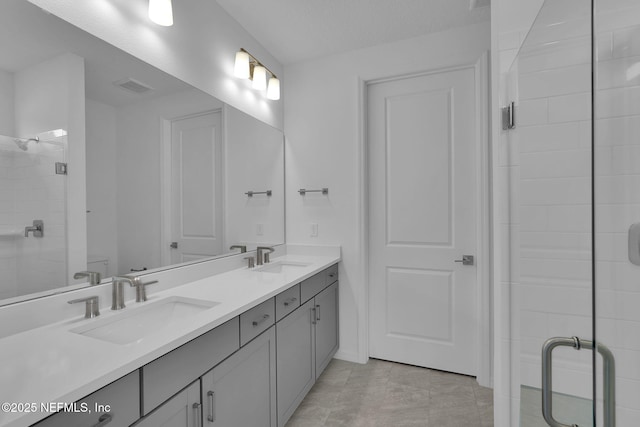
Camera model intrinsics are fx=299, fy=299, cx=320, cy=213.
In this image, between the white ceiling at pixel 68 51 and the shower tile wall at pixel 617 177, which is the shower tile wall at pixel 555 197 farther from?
the white ceiling at pixel 68 51

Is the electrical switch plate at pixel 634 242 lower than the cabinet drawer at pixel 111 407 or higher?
higher

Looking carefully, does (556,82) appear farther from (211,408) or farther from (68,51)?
(68,51)

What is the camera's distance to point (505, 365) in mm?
1327

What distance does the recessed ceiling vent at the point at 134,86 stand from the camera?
1.36 meters

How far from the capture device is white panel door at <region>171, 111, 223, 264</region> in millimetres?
1634

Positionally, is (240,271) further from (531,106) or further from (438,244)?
(531,106)

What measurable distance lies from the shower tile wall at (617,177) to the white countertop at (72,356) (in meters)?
1.13

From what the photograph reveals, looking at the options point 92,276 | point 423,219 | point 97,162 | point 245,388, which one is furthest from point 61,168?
point 423,219

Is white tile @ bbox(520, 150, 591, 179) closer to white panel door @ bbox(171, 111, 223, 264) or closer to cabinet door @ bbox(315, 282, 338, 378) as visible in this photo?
cabinet door @ bbox(315, 282, 338, 378)

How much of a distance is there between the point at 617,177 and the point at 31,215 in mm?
1765

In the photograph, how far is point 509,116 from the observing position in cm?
126

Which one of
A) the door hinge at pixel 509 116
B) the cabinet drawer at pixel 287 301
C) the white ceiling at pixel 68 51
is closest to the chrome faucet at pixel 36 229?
the white ceiling at pixel 68 51

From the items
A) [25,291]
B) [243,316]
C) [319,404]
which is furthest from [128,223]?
[319,404]

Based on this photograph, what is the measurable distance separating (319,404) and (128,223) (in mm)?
1525
